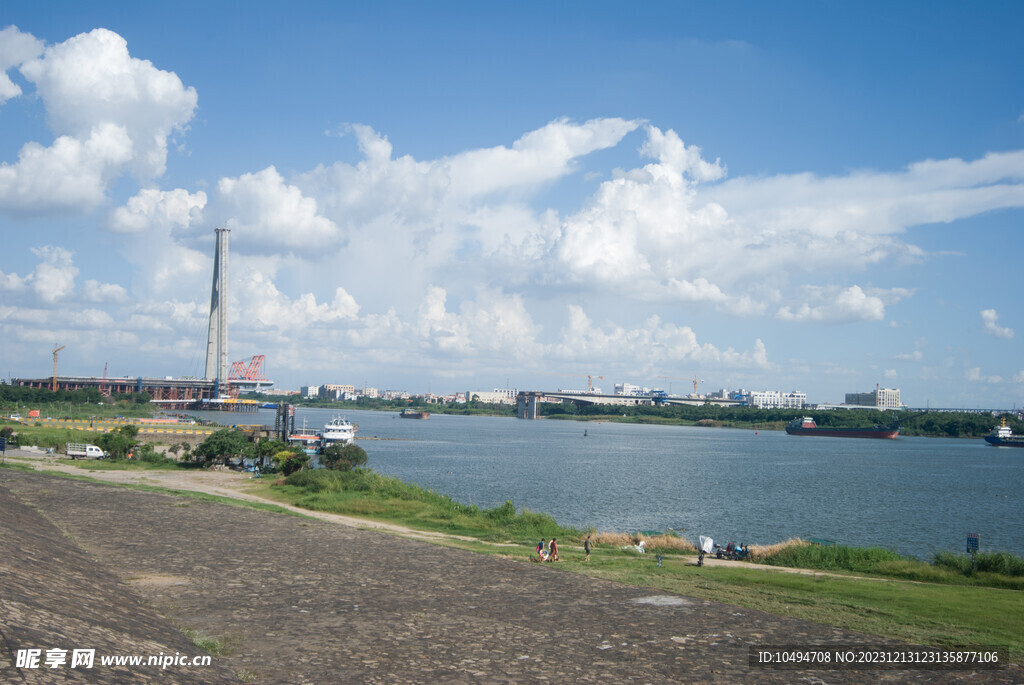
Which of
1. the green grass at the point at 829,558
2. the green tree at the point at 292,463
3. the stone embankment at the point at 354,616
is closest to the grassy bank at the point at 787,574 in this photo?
the green grass at the point at 829,558

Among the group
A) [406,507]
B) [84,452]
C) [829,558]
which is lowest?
[84,452]

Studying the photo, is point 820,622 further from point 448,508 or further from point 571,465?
point 571,465

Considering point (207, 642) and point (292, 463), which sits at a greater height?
point (207, 642)

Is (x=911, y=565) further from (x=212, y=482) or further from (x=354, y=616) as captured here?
(x=212, y=482)

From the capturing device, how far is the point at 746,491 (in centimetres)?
5731

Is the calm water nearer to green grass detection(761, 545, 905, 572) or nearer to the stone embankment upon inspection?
green grass detection(761, 545, 905, 572)

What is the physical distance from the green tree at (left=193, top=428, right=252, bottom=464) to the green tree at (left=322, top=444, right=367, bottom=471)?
8.10 meters

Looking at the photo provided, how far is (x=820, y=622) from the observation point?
14.4 metres

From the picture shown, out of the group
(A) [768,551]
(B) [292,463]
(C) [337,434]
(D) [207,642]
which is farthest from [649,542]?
(C) [337,434]

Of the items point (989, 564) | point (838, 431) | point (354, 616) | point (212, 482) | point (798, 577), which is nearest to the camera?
point (354, 616)

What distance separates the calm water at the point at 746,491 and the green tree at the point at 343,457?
620cm

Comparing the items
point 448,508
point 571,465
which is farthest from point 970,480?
point 448,508

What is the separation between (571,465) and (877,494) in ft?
99.7

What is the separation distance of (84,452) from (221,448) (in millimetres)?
9502
